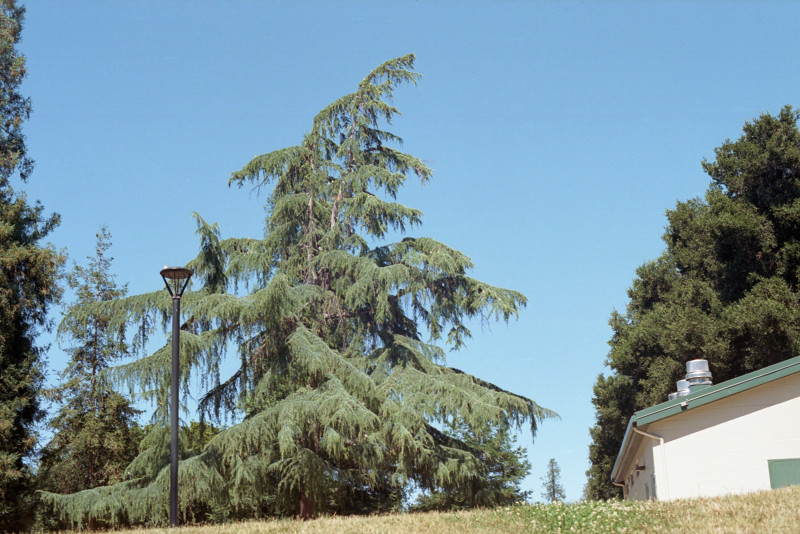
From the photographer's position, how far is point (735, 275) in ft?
97.2

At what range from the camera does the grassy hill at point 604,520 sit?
1107 centimetres

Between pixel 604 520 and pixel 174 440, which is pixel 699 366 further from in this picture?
pixel 174 440

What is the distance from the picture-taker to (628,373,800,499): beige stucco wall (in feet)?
52.3

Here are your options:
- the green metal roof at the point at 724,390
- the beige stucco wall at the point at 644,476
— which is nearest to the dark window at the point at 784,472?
the green metal roof at the point at 724,390

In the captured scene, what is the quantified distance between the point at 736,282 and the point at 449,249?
40.7 ft

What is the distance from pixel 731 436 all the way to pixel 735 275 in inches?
595

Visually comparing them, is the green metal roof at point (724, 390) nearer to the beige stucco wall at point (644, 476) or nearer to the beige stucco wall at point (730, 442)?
the beige stucco wall at point (730, 442)

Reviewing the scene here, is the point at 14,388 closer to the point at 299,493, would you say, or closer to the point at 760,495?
the point at 299,493

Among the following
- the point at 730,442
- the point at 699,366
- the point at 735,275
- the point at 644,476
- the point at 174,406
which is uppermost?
the point at 735,275

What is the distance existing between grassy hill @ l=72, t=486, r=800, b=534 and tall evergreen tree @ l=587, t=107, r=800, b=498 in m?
15.5

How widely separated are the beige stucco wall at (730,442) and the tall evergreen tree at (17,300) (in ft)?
56.9

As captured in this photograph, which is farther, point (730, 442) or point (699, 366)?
point (699, 366)

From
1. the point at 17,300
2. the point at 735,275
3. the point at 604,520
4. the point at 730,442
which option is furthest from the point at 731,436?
the point at 17,300

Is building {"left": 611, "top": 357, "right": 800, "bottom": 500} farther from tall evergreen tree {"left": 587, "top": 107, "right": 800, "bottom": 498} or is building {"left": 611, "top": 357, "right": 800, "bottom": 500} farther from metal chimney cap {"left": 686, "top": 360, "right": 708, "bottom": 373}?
tall evergreen tree {"left": 587, "top": 107, "right": 800, "bottom": 498}
